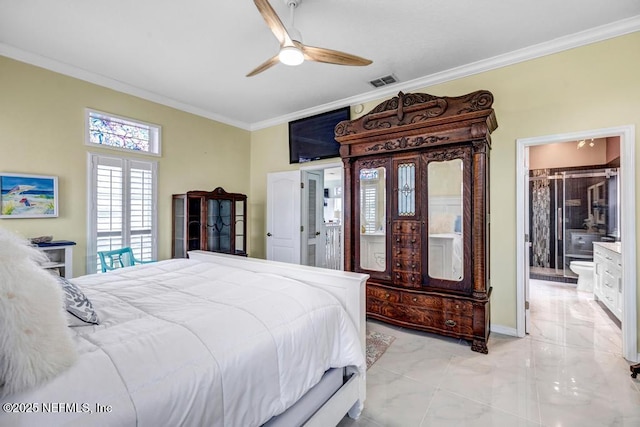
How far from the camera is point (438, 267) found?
9.24 feet

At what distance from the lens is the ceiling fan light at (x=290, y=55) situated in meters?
1.98

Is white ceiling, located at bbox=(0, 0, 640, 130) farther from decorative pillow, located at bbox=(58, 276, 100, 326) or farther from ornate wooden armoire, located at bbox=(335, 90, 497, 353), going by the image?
decorative pillow, located at bbox=(58, 276, 100, 326)

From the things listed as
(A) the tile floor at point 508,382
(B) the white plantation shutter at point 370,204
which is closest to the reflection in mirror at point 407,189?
(B) the white plantation shutter at point 370,204

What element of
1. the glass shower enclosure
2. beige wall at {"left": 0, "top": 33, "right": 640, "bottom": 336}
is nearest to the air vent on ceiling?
beige wall at {"left": 0, "top": 33, "right": 640, "bottom": 336}

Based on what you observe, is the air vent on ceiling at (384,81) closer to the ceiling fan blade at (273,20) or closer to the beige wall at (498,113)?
the beige wall at (498,113)

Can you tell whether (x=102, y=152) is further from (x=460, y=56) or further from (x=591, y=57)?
(x=591, y=57)

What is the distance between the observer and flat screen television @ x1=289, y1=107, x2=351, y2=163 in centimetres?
411

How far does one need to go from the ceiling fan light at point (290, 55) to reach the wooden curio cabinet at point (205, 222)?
254 cm

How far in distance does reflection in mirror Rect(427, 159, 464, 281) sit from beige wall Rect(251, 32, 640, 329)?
598 mm

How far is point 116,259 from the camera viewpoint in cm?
344

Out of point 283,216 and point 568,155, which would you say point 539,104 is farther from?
point 283,216

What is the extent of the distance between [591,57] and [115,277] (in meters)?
4.34

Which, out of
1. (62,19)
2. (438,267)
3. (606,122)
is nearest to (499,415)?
(438,267)

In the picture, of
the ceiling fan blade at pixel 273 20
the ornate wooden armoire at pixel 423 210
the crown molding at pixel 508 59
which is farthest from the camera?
the ornate wooden armoire at pixel 423 210
